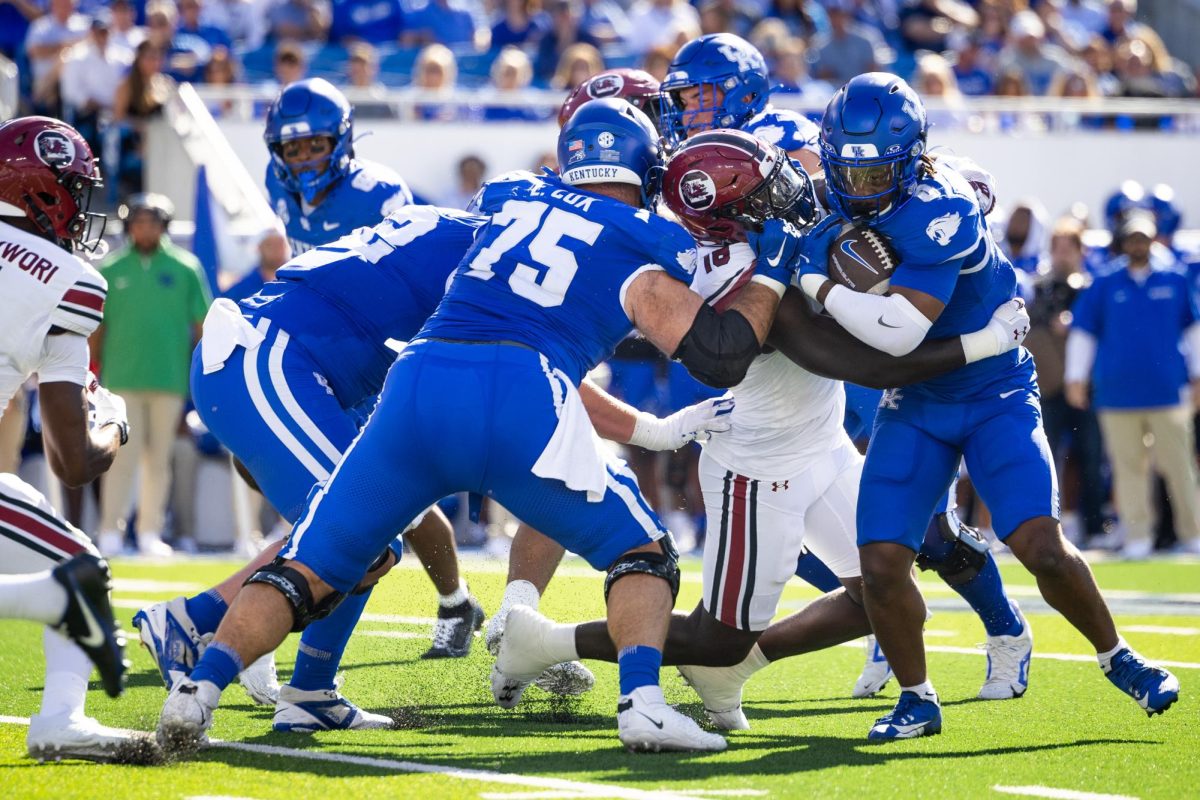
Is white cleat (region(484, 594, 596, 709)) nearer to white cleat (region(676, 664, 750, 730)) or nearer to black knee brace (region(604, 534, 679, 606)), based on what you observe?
white cleat (region(676, 664, 750, 730))

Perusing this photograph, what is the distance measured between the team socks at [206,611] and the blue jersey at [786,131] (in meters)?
2.17

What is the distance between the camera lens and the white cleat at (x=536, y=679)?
17.1ft

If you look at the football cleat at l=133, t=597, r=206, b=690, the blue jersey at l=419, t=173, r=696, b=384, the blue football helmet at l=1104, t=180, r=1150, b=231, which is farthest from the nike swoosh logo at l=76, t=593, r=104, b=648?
the blue football helmet at l=1104, t=180, r=1150, b=231

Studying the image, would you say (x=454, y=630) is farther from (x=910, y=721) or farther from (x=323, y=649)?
(x=910, y=721)

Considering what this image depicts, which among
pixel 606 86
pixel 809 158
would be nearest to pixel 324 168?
pixel 606 86

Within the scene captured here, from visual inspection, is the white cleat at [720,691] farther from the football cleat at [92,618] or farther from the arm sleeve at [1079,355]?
the arm sleeve at [1079,355]

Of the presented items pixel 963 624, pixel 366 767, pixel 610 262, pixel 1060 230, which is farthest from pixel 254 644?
pixel 1060 230

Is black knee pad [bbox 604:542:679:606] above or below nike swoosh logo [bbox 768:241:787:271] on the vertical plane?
below

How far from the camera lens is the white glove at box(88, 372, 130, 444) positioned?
15.4 ft

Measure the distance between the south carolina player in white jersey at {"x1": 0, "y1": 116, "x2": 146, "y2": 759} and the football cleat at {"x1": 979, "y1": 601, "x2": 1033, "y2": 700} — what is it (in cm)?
274

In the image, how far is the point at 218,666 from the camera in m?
4.23

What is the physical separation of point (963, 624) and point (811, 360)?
125 inches

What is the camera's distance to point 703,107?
19.9ft

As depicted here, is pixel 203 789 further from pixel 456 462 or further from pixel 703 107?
pixel 703 107
